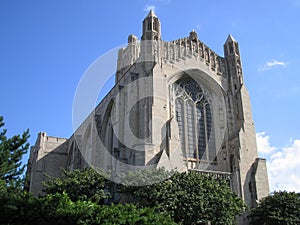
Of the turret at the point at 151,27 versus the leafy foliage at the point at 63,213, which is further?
the turret at the point at 151,27

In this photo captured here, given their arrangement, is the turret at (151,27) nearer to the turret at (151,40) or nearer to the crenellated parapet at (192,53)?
the turret at (151,40)

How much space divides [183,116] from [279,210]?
29.9 ft

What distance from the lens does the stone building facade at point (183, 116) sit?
22.0 meters

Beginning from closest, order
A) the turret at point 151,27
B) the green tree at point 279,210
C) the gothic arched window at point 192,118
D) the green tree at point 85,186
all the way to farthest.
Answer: the green tree at point 279,210 < the green tree at point 85,186 < the gothic arched window at point 192,118 < the turret at point 151,27

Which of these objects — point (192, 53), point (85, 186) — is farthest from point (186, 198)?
point (192, 53)

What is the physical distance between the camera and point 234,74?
2778 centimetres

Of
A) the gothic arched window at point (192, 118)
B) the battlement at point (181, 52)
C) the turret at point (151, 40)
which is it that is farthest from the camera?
the battlement at point (181, 52)

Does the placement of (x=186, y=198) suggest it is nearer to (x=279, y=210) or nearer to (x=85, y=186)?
(x=279, y=210)

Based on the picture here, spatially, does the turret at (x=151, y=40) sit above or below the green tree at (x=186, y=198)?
above

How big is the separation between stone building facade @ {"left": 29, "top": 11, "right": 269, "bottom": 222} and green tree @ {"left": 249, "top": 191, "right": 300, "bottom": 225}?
1.90m

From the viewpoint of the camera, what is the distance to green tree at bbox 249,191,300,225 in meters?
19.1

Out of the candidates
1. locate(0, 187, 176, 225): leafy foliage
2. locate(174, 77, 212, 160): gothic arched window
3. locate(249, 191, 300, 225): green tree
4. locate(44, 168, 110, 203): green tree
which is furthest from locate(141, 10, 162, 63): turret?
locate(0, 187, 176, 225): leafy foliage

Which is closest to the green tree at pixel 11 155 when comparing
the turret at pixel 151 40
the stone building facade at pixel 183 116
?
the stone building facade at pixel 183 116

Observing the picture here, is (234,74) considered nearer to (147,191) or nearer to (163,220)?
(147,191)
